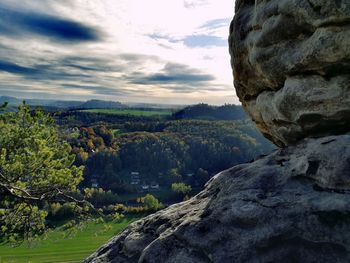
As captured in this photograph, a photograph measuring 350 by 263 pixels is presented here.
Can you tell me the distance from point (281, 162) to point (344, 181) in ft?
8.87

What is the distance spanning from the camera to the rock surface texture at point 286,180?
984cm

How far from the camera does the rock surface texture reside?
9.84 m

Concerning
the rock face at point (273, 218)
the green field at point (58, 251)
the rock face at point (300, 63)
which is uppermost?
the rock face at point (300, 63)

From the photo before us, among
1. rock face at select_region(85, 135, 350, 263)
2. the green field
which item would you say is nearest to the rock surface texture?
rock face at select_region(85, 135, 350, 263)

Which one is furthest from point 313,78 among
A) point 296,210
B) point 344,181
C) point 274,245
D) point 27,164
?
point 27,164

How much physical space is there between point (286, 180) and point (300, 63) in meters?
4.34

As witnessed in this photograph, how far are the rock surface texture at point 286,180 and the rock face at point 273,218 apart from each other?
28mm

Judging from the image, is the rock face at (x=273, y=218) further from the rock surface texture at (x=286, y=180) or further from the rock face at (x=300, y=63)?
the rock face at (x=300, y=63)

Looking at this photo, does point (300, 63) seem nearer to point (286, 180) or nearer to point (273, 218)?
point (286, 180)

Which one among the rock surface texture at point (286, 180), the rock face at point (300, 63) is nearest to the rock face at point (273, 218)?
the rock surface texture at point (286, 180)

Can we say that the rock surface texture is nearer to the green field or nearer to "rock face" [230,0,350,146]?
"rock face" [230,0,350,146]

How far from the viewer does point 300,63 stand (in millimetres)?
12898

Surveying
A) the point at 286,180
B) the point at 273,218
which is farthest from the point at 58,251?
the point at 273,218

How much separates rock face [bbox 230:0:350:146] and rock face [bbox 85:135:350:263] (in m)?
1.19
